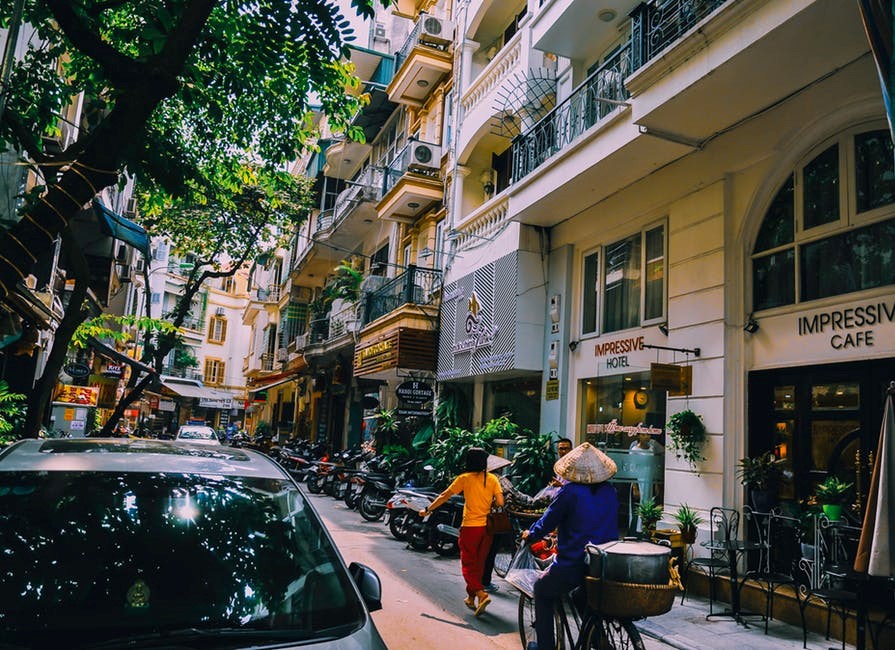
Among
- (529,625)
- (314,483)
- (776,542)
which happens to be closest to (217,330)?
(314,483)

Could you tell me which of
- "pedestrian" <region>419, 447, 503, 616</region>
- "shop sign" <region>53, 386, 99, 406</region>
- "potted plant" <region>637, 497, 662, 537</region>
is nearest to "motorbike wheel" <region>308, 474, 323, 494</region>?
"shop sign" <region>53, 386, 99, 406</region>

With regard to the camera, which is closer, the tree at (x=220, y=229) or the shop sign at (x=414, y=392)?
the shop sign at (x=414, y=392)

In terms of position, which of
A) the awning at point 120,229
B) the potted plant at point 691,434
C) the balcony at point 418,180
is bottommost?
the potted plant at point 691,434

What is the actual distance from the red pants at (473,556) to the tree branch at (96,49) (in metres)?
5.25

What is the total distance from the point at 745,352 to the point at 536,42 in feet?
23.0

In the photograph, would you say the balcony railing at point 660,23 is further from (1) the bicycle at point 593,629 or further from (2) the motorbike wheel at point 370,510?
(2) the motorbike wheel at point 370,510

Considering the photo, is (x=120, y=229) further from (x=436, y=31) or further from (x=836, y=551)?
(x=836, y=551)

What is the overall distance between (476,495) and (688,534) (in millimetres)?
3050

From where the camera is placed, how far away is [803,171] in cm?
840

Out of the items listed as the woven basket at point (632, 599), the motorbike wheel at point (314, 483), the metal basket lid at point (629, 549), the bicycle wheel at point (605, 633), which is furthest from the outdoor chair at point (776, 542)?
the motorbike wheel at point (314, 483)

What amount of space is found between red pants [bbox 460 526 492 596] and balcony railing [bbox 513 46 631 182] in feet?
19.6

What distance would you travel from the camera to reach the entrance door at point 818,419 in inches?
283

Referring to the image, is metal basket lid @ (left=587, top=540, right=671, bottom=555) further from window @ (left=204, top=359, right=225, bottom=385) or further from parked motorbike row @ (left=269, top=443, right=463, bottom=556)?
window @ (left=204, top=359, right=225, bottom=385)

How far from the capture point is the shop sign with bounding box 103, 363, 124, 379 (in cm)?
2194
